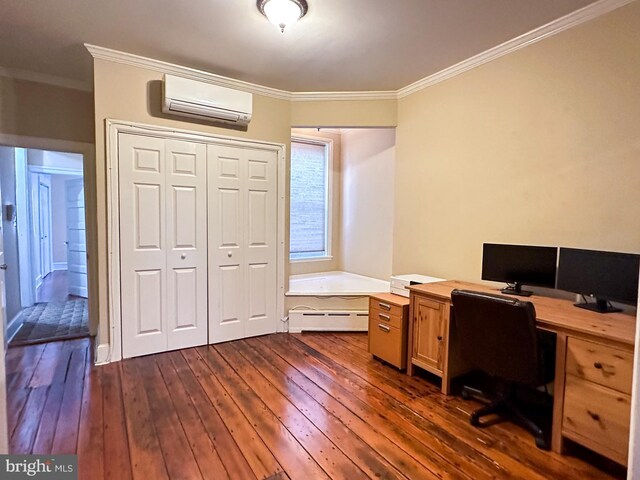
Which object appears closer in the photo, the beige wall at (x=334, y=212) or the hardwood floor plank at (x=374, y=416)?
the hardwood floor plank at (x=374, y=416)

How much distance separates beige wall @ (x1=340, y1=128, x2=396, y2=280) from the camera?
4.44m

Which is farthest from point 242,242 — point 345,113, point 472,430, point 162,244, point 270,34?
point 472,430

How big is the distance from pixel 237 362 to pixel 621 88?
3.44 metres

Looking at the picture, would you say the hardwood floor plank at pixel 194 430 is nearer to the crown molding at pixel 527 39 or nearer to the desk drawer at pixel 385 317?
the desk drawer at pixel 385 317

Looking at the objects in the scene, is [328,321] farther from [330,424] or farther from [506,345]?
[506,345]

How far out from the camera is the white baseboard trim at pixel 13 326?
3670mm

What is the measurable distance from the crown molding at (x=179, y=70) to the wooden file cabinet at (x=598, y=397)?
341 cm

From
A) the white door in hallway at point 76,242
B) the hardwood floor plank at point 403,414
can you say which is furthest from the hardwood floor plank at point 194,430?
the white door in hallway at point 76,242

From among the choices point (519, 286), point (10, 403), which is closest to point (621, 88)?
point (519, 286)

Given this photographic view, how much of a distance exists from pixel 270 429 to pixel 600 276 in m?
2.19

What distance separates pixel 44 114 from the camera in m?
3.42

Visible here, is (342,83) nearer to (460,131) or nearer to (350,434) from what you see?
(460,131)

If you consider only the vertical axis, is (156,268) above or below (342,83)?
below

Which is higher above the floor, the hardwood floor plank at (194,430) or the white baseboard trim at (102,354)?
the white baseboard trim at (102,354)
